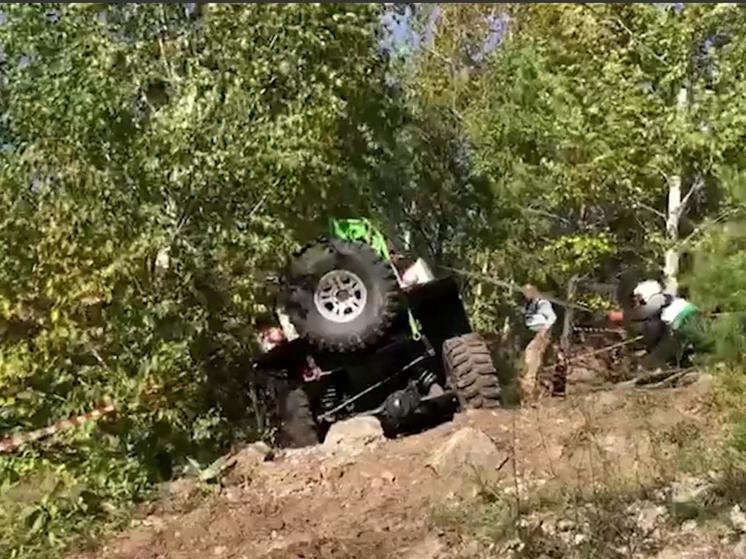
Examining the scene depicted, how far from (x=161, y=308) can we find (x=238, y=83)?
6.41 ft

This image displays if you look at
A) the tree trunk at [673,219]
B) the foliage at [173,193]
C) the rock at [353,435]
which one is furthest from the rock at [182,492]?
the tree trunk at [673,219]

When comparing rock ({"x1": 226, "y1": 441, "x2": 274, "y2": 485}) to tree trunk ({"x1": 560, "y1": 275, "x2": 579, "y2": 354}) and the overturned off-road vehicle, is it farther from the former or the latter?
tree trunk ({"x1": 560, "y1": 275, "x2": 579, "y2": 354})

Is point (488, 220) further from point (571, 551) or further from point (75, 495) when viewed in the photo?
point (571, 551)

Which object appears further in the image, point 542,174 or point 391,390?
point 542,174

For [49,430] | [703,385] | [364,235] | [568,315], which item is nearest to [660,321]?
[703,385]

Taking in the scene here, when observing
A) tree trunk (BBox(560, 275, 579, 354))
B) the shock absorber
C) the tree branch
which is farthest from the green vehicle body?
the tree branch

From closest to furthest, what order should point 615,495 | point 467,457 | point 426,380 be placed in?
point 615,495 → point 467,457 → point 426,380

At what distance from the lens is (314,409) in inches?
362

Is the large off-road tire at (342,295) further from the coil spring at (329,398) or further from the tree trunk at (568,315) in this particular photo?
the tree trunk at (568,315)

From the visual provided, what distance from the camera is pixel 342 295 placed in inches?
338

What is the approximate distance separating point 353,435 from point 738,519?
144 inches

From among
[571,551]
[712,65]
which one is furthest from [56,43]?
[712,65]

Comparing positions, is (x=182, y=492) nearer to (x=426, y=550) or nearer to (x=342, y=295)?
(x=342, y=295)

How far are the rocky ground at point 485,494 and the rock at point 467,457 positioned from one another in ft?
0.03
